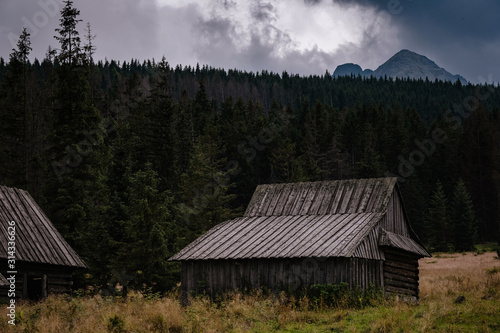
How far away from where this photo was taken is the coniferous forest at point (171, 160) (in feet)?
125

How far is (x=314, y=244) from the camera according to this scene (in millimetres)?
26141

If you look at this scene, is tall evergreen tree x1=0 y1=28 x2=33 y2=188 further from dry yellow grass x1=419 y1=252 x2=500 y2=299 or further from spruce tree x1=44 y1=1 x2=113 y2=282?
dry yellow grass x1=419 y1=252 x2=500 y2=299

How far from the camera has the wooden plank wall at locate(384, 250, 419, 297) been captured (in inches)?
1102

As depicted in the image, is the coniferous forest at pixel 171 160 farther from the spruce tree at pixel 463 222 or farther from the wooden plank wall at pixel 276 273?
the wooden plank wall at pixel 276 273

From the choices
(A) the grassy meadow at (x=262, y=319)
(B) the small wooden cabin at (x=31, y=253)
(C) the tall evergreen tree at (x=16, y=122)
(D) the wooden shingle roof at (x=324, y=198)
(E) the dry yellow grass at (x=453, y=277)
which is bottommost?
(E) the dry yellow grass at (x=453, y=277)

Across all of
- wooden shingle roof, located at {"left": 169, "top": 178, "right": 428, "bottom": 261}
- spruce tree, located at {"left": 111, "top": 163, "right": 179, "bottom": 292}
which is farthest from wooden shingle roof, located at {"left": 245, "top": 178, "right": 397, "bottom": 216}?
spruce tree, located at {"left": 111, "top": 163, "right": 179, "bottom": 292}

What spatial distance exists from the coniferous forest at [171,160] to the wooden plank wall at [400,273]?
15079mm

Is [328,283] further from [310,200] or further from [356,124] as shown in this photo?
[356,124]

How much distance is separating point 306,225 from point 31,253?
42.7ft

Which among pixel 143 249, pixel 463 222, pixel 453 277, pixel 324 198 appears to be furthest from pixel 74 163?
pixel 463 222

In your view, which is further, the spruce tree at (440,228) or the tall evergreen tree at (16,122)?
the spruce tree at (440,228)

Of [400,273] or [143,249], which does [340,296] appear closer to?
[400,273]

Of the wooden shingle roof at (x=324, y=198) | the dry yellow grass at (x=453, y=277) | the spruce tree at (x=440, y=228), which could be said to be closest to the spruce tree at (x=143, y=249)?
the wooden shingle roof at (x=324, y=198)

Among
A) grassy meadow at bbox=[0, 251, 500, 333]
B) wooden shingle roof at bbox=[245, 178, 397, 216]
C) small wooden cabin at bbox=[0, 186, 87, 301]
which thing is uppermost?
wooden shingle roof at bbox=[245, 178, 397, 216]
